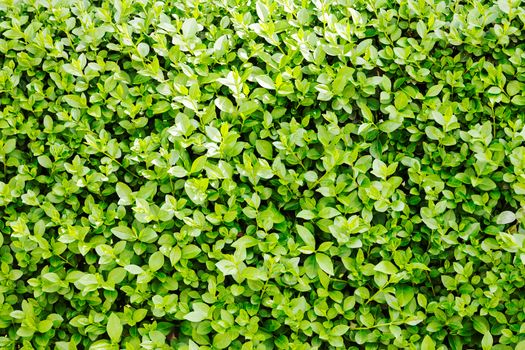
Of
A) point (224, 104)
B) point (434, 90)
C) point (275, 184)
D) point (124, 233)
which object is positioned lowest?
point (124, 233)

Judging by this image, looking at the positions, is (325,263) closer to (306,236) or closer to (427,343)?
(306,236)

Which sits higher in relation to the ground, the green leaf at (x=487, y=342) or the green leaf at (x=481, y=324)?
the green leaf at (x=487, y=342)

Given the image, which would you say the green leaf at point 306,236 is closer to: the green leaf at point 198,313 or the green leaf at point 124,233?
the green leaf at point 198,313

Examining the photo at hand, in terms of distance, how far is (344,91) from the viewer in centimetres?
232

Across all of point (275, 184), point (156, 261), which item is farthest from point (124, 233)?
point (275, 184)

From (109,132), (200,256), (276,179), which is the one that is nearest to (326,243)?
(276,179)

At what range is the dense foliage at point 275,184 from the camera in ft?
7.19

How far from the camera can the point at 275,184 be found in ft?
7.45

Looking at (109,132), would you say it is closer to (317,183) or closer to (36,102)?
(36,102)

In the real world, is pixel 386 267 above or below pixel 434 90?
below

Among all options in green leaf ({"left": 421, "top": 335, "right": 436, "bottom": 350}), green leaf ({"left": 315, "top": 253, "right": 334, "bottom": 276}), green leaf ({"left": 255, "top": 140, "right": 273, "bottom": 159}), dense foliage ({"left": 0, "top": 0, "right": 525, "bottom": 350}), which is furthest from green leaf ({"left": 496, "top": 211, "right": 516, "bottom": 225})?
green leaf ({"left": 255, "top": 140, "right": 273, "bottom": 159})

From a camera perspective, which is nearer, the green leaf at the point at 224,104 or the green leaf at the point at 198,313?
the green leaf at the point at 198,313

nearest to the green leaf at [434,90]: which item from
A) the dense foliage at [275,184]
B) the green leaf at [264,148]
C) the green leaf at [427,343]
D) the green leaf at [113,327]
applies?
the dense foliage at [275,184]

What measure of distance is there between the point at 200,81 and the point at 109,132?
43cm
